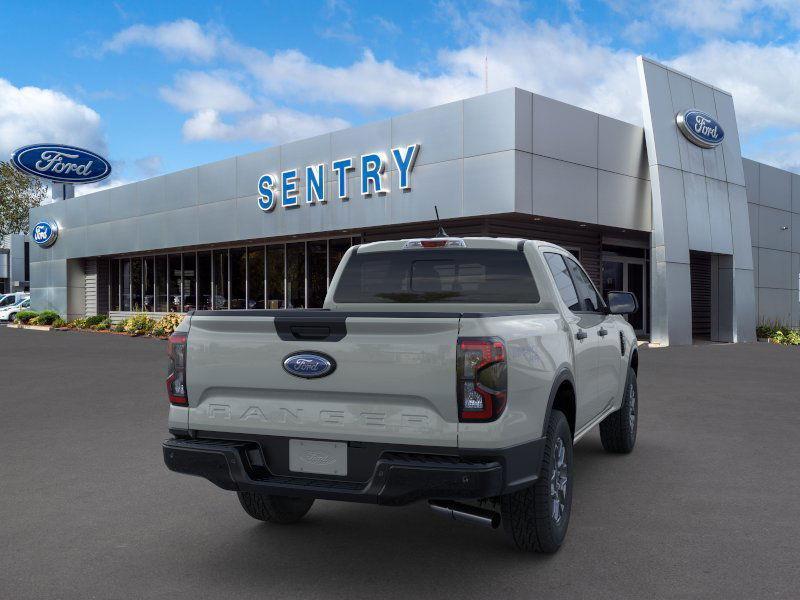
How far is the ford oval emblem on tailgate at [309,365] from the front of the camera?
3.84 metres

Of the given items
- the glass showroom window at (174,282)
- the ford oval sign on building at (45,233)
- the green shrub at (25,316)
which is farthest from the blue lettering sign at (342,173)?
the green shrub at (25,316)

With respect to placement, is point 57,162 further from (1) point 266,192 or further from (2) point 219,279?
(1) point 266,192

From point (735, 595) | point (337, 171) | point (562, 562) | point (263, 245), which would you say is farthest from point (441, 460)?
point (263, 245)

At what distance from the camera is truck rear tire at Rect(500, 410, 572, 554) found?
4.10 meters

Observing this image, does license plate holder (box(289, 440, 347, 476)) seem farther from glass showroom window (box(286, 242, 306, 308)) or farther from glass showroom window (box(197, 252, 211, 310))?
glass showroom window (box(197, 252, 211, 310))

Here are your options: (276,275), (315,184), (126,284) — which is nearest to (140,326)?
(276,275)

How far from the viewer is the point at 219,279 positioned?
28.7 meters

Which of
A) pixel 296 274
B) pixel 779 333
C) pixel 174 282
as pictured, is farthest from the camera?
pixel 174 282

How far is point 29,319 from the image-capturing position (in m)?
35.7

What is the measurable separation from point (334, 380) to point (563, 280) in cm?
241

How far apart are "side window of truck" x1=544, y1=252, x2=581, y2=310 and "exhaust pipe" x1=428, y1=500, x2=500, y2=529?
5.91ft

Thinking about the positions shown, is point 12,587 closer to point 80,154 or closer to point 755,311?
point 755,311

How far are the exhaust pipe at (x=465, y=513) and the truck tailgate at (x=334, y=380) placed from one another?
1.79 feet

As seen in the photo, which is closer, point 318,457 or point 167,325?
point 318,457
